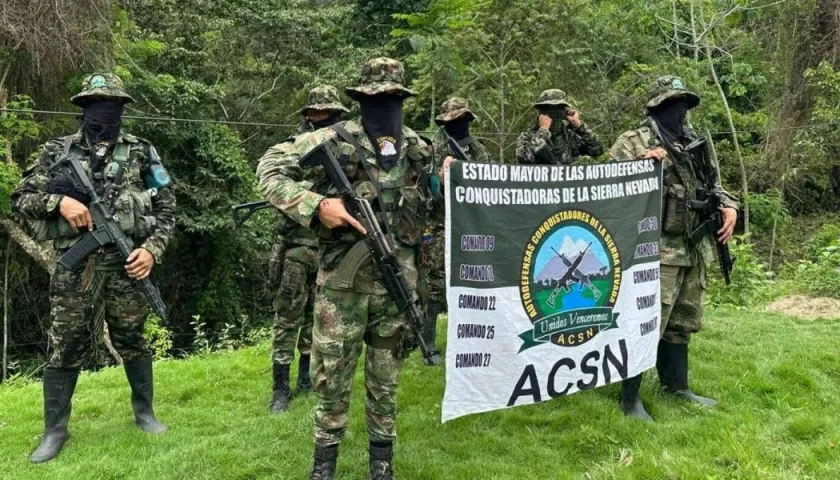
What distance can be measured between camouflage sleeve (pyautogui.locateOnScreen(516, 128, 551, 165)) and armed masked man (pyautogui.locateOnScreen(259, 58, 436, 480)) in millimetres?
2264

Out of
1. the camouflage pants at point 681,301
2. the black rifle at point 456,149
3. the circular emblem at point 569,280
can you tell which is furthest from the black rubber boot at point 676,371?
the black rifle at point 456,149

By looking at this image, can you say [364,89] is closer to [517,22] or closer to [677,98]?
[677,98]

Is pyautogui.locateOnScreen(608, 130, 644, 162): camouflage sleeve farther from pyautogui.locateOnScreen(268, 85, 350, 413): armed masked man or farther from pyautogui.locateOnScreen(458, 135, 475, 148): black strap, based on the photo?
pyautogui.locateOnScreen(268, 85, 350, 413): armed masked man

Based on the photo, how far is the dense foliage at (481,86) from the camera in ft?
38.3

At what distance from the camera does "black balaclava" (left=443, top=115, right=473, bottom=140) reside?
17.6 ft

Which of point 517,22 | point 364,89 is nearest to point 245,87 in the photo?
point 517,22

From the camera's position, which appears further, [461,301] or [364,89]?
[461,301]

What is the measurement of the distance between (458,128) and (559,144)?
968 millimetres

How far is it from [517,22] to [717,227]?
372 inches

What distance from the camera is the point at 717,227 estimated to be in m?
4.18

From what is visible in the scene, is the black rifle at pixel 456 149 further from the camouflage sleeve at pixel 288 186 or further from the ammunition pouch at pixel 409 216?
the camouflage sleeve at pixel 288 186

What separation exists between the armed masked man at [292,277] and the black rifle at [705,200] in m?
2.53

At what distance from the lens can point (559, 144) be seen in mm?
5652

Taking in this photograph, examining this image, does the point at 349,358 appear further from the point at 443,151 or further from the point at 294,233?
the point at 443,151
